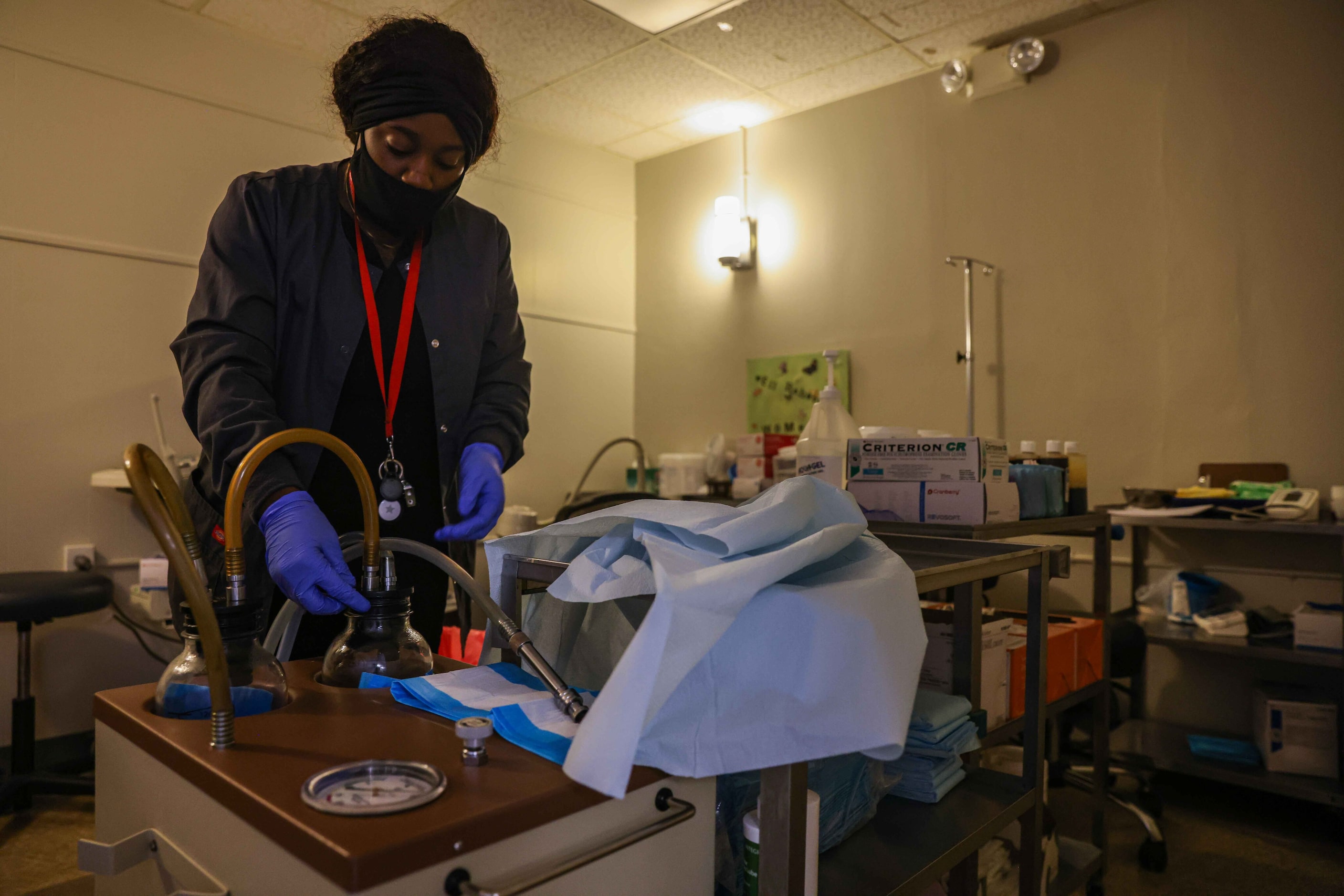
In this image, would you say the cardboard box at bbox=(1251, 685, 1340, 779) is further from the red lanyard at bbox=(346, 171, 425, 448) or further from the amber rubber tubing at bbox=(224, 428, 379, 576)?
the amber rubber tubing at bbox=(224, 428, 379, 576)

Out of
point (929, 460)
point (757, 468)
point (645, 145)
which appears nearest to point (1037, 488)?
point (929, 460)

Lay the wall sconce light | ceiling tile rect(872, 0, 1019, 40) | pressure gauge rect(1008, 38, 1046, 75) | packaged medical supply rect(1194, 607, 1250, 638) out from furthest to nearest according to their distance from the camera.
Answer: the wall sconce light → pressure gauge rect(1008, 38, 1046, 75) → ceiling tile rect(872, 0, 1019, 40) → packaged medical supply rect(1194, 607, 1250, 638)

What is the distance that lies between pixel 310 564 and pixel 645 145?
3.70 m

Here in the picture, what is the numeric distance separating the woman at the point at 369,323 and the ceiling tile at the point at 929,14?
A: 208 centimetres

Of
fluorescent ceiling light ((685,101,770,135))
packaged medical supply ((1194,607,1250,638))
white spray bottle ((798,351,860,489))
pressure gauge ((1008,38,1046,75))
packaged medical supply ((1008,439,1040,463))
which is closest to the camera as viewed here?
white spray bottle ((798,351,860,489))

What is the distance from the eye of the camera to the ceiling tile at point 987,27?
291cm

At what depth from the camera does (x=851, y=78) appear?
3.48 meters

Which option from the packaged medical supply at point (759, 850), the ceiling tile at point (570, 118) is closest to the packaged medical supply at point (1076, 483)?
the packaged medical supply at point (759, 850)

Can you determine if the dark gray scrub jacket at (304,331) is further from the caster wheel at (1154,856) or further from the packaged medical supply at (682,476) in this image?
the packaged medical supply at (682,476)

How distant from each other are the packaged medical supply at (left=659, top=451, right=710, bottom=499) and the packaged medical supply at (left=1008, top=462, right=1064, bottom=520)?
2205 mm

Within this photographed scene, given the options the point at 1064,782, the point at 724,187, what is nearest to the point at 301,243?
the point at 1064,782

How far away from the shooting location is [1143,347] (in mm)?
2873

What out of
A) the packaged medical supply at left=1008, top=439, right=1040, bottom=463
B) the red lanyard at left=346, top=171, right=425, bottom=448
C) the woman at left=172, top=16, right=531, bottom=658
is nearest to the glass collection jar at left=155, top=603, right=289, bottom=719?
the woman at left=172, top=16, right=531, bottom=658

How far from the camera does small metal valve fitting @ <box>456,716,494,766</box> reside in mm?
650
